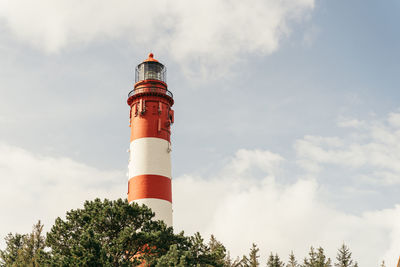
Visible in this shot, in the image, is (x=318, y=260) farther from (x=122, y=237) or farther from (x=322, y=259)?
(x=122, y=237)

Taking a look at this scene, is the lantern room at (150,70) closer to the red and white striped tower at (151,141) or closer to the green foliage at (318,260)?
the red and white striped tower at (151,141)

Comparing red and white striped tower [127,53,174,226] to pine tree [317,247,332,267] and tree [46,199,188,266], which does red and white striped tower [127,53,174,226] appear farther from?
pine tree [317,247,332,267]

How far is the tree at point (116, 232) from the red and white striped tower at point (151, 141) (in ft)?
19.5

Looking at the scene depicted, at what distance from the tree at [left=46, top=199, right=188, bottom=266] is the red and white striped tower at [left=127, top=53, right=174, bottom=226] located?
594cm

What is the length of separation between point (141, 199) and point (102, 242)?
25.7ft

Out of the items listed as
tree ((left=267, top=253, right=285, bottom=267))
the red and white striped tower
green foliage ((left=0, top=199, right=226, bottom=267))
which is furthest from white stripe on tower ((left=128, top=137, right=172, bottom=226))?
tree ((left=267, top=253, right=285, bottom=267))

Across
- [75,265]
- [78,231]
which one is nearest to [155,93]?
[78,231]

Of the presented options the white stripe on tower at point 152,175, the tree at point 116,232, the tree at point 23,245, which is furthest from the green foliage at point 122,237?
the tree at point 23,245

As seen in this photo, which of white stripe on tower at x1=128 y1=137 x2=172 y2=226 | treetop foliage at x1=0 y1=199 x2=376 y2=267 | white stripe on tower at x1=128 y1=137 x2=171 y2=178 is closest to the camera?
treetop foliage at x1=0 y1=199 x2=376 y2=267

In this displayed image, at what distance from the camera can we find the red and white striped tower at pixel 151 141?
127 feet

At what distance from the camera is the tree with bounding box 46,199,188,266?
30.2 m

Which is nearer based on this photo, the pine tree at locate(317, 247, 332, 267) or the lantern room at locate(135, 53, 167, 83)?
the lantern room at locate(135, 53, 167, 83)

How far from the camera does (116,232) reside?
104ft

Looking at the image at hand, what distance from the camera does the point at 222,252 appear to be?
32125 mm
